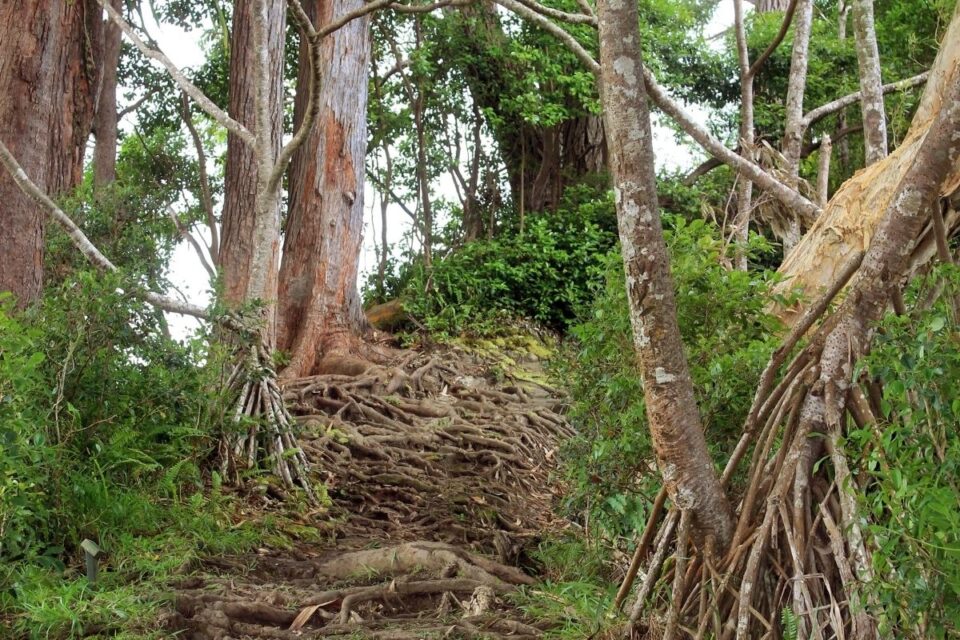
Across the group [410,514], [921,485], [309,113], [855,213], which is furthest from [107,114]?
[921,485]

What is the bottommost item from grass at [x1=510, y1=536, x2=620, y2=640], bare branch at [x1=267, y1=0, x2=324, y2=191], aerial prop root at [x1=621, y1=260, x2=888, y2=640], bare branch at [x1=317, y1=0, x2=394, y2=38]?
grass at [x1=510, y1=536, x2=620, y2=640]

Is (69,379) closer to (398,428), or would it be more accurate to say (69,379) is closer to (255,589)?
(255,589)

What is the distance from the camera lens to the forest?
4098 millimetres

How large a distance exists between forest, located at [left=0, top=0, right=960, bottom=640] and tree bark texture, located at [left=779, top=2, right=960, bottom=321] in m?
0.02

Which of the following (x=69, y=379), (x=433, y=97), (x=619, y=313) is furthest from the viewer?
(x=433, y=97)

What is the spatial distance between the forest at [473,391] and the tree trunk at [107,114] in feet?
0.15

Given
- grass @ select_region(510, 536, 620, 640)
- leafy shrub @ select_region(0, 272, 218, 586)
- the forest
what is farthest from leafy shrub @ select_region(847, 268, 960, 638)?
leafy shrub @ select_region(0, 272, 218, 586)

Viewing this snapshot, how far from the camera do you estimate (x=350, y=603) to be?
18.2 feet

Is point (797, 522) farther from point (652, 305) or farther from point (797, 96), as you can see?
point (797, 96)

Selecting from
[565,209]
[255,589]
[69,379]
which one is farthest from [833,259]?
[565,209]

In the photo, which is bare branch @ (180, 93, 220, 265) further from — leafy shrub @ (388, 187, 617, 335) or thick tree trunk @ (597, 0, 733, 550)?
thick tree trunk @ (597, 0, 733, 550)

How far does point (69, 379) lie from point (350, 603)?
6.90 feet

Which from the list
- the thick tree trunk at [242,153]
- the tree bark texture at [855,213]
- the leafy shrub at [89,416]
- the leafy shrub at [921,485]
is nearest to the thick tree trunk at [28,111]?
the leafy shrub at [89,416]

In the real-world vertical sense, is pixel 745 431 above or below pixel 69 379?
below
